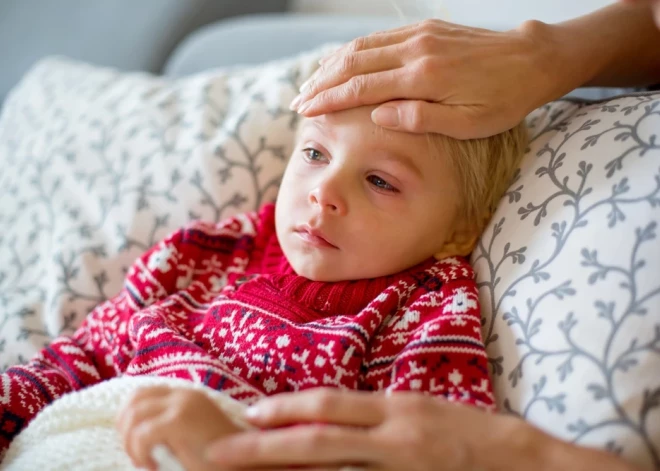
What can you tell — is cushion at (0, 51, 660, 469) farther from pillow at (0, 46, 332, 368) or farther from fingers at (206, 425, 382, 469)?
fingers at (206, 425, 382, 469)

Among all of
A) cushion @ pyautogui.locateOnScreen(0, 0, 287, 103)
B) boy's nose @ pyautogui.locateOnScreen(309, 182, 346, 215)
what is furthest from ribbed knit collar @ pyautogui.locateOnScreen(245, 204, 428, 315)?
cushion @ pyautogui.locateOnScreen(0, 0, 287, 103)

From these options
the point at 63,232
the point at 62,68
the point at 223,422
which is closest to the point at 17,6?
the point at 62,68

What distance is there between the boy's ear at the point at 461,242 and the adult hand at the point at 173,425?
480 millimetres

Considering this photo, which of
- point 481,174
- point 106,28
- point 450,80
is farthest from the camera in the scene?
point 106,28

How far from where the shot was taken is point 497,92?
0.87 m

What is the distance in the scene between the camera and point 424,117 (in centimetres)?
86

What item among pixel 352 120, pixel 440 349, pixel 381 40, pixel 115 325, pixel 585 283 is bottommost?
pixel 115 325

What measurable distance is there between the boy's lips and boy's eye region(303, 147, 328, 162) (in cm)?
12

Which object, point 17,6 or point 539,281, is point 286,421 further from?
point 17,6

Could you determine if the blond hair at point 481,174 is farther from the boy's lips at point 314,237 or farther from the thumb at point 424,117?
the boy's lips at point 314,237

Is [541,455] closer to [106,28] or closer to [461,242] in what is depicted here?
[461,242]

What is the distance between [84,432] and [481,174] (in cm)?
69

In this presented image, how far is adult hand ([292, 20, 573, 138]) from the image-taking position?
87cm

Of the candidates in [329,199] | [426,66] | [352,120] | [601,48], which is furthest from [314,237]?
[601,48]
